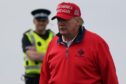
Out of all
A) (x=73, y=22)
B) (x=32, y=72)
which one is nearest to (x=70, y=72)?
(x=73, y=22)

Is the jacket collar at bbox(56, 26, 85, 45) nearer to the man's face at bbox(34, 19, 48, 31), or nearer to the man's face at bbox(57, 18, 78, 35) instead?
the man's face at bbox(57, 18, 78, 35)

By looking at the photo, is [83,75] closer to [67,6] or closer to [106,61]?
[106,61]

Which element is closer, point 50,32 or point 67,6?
point 67,6

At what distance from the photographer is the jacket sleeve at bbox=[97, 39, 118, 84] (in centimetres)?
629

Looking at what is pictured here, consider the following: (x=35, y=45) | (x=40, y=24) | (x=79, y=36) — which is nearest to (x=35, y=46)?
(x=35, y=45)

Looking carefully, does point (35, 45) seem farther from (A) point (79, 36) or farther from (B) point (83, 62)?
(B) point (83, 62)

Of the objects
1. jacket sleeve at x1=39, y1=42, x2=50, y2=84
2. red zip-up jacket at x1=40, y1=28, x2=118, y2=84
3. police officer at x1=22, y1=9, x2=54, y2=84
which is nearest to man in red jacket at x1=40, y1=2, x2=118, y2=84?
red zip-up jacket at x1=40, y1=28, x2=118, y2=84

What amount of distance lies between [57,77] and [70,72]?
0.20 metres

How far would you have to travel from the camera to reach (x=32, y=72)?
832cm

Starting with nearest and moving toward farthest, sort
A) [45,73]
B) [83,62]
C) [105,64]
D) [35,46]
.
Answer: [83,62], [105,64], [45,73], [35,46]

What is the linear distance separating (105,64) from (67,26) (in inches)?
23.1

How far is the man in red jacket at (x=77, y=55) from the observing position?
626 centimetres

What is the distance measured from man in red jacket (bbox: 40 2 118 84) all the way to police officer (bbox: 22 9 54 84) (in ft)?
5.84

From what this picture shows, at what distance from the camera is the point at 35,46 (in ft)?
27.4
